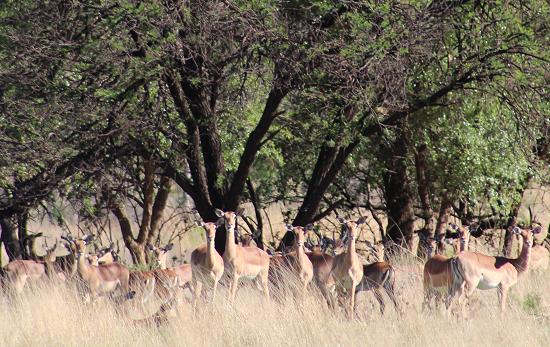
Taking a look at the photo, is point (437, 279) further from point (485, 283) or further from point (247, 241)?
point (247, 241)

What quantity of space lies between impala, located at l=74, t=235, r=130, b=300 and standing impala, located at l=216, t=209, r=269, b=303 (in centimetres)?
138

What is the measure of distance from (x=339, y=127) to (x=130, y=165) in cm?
374

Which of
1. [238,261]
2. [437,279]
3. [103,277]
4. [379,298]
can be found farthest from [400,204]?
[103,277]

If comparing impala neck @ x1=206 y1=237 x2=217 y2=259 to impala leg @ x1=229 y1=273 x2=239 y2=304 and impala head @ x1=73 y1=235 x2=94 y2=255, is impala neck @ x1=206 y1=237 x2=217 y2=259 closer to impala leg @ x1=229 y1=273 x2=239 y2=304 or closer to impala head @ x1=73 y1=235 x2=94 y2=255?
impala leg @ x1=229 y1=273 x2=239 y2=304

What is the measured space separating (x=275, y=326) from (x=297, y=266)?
8.09 feet

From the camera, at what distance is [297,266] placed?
12.8 meters

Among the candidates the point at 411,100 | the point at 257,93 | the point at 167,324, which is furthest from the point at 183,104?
the point at 167,324

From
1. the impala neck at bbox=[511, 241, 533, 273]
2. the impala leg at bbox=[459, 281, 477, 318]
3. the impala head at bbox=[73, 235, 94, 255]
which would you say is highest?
the impala head at bbox=[73, 235, 94, 255]

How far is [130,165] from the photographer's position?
53.2 feet

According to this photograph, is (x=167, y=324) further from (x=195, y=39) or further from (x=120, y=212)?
(x=120, y=212)

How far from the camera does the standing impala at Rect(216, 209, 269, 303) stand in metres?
12.8

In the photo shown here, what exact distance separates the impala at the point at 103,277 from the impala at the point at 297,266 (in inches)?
75.3

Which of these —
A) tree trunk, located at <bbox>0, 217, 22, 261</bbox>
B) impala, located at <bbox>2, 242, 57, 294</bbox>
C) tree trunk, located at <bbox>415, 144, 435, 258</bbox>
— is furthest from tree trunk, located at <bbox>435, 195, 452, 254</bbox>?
tree trunk, located at <bbox>0, 217, 22, 261</bbox>

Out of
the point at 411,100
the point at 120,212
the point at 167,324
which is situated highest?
the point at 411,100
